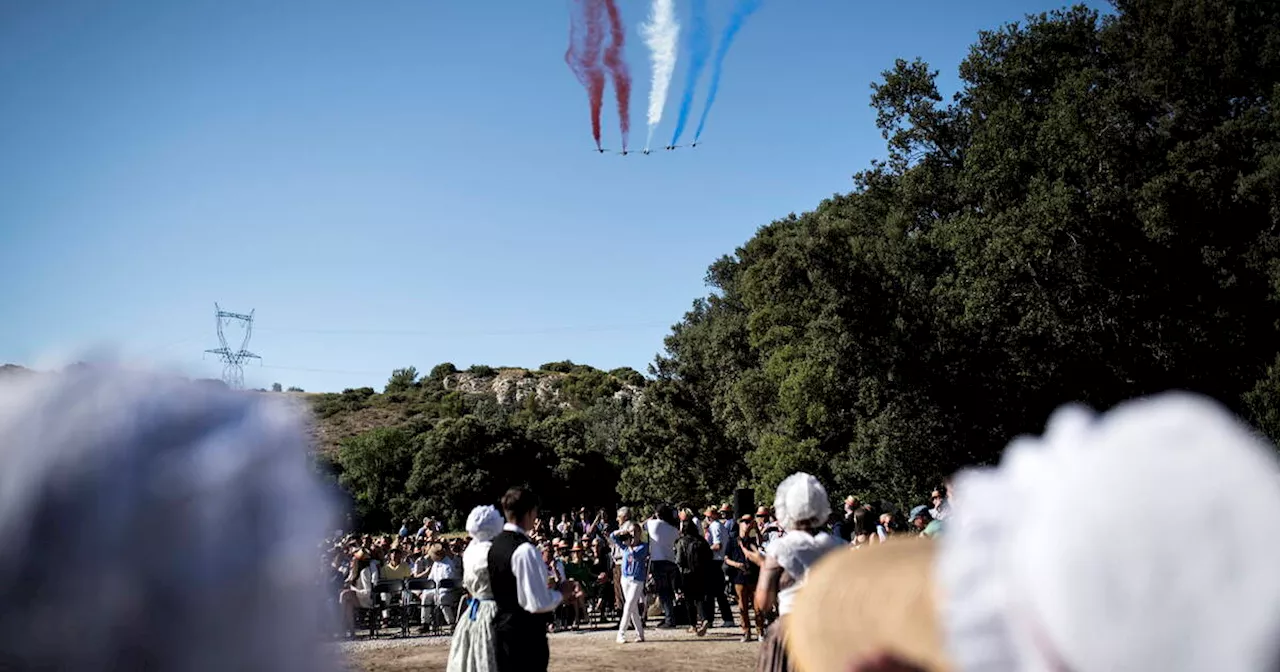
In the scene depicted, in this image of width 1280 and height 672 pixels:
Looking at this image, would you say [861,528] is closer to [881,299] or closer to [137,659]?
[137,659]

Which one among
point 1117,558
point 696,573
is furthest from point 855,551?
point 696,573

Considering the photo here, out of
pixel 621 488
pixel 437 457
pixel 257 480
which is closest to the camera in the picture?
pixel 257 480

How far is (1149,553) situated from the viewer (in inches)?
42.7

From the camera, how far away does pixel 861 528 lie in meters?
13.1

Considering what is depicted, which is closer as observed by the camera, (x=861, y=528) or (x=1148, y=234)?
(x=861, y=528)

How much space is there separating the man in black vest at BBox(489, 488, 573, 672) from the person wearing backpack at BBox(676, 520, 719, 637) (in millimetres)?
9992

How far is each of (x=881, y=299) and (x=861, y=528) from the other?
1728 centimetres

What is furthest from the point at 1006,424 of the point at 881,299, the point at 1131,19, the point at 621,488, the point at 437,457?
the point at 437,457

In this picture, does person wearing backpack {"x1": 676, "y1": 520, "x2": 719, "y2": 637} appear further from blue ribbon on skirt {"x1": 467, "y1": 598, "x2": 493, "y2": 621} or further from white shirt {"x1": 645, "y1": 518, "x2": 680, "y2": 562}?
blue ribbon on skirt {"x1": 467, "y1": 598, "x2": 493, "y2": 621}

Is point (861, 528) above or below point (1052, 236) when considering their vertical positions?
below

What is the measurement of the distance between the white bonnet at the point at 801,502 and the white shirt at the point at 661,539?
10.6 meters

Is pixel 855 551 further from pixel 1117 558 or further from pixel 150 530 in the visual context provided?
pixel 150 530

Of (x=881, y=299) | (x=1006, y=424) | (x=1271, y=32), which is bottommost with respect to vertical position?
(x=1006, y=424)

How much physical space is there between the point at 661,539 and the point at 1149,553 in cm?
1542
